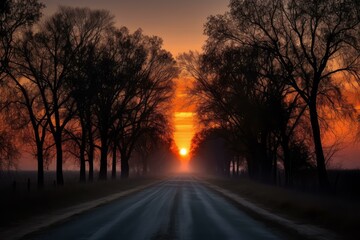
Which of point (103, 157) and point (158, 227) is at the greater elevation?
point (103, 157)

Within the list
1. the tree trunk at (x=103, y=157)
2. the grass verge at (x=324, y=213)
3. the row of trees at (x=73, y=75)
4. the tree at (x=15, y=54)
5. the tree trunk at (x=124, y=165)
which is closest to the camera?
the grass verge at (x=324, y=213)

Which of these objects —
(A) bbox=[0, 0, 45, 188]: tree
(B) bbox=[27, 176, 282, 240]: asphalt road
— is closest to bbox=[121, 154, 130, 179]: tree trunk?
(A) bbox=[0, 0, 45, 188]: tree

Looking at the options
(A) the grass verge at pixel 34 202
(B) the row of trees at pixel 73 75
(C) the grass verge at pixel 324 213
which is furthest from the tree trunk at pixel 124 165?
(C) the grass verge at pixel 324 213

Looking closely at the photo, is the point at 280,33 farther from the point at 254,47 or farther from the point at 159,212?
the point at 159,212

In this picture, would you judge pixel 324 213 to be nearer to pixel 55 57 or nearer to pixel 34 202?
pixel 34 202

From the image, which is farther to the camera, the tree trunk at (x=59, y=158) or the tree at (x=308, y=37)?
the tree trunk at (x=59, y=158)

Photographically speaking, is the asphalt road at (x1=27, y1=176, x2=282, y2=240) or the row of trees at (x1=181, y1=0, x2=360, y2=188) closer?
the asphalt road at (x1=27, y1=176, x2=282, y2=240)

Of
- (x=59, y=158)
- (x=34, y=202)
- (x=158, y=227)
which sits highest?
(x=59, y=158)

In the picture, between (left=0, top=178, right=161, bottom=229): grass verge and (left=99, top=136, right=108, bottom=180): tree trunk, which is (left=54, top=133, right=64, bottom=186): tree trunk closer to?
(left=99, top=136, right=108, bottom=180): tree trunk

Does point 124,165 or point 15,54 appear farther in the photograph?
point 124,165

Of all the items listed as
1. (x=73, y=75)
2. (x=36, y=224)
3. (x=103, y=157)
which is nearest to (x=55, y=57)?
(x=73, y=75)

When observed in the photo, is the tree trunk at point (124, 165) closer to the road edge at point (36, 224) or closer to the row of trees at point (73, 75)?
the row of trees at point (73, 75)

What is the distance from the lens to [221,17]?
123 feet

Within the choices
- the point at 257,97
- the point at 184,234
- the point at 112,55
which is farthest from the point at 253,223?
the point at 112,55
